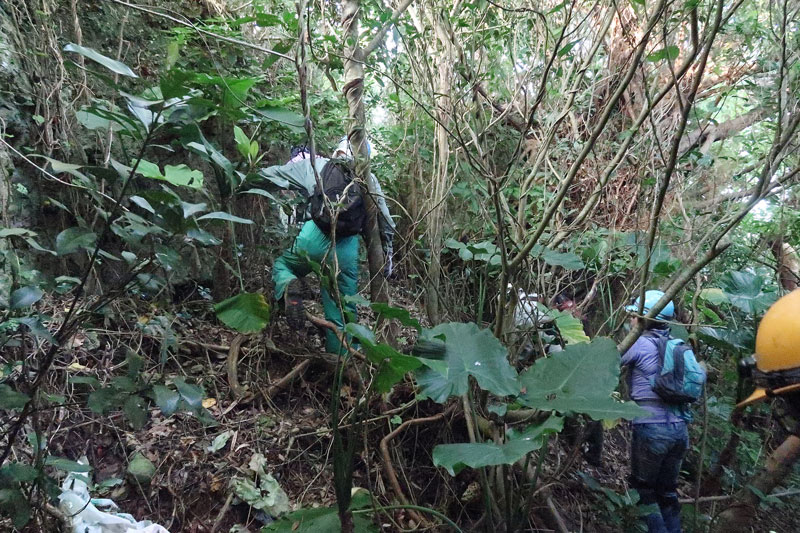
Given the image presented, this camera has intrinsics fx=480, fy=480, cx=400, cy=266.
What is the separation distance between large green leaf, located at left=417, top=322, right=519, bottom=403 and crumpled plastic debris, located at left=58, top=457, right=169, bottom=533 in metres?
1.28

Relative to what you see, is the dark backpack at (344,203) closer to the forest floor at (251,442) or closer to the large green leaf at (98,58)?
the forest floor at (251,442)

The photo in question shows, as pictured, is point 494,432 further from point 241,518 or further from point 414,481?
point 241,518

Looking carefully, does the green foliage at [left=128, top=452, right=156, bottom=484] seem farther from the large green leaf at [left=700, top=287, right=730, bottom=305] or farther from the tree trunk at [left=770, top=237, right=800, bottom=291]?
the tree trunk at [left=770, top=237, right=800, bottom=291]

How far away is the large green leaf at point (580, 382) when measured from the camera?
53.5 inches

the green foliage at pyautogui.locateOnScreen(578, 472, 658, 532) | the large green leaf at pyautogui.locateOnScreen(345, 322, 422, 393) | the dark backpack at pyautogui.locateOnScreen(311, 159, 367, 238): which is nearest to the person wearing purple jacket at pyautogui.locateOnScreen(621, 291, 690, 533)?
the green foliage at pyautogui.locateOnScreen(578, 472, 658, 532)

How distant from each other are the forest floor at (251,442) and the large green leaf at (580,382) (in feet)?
1.92

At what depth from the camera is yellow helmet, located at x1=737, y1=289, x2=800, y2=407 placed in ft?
4.63

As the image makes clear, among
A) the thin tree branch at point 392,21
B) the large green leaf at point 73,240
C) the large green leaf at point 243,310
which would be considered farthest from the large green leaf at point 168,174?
the thin tree branch at point 392,21

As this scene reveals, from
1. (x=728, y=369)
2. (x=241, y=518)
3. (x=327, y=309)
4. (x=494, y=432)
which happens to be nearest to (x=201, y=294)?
(x=327, y=309)

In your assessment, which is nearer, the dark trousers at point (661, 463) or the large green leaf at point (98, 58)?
the large green leaf at point (98, 58)

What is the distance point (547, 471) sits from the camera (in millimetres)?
2922

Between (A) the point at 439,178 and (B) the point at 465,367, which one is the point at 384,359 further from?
(A) the point at 439,178

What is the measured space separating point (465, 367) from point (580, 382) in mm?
379

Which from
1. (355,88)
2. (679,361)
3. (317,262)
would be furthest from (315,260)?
(679,361)
